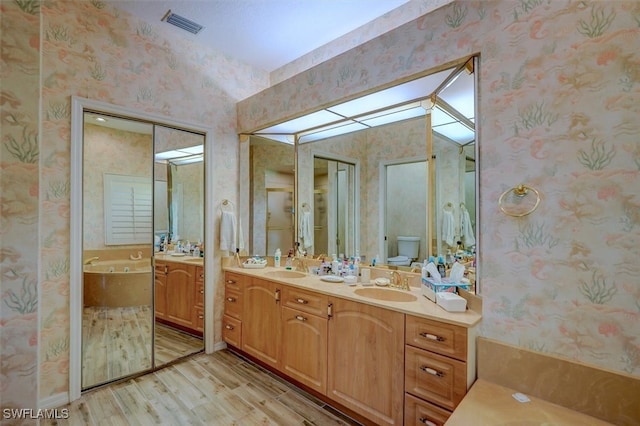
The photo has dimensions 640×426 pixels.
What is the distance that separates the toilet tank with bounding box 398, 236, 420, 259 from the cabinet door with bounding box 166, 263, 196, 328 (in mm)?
2101

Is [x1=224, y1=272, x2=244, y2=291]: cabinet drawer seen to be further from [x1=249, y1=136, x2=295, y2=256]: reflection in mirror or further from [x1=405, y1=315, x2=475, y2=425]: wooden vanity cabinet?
[x1=405, y1=315, x2=475, y2=425]: wooden vanity cabinet

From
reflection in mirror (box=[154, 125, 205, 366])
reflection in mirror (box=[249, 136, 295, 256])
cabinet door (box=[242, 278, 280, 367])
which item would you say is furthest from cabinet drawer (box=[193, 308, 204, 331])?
reflection in mirror (box=[249, 136, 295, 256])

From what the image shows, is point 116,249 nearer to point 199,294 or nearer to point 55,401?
point 199,294

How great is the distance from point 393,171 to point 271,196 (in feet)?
4.86

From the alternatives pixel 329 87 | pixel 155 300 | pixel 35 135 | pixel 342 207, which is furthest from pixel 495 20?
pixel 155 300

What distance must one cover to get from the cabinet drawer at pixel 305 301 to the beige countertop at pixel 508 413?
1.04 meters

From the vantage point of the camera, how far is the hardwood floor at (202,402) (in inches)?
79.2

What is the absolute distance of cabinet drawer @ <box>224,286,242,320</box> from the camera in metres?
2.92

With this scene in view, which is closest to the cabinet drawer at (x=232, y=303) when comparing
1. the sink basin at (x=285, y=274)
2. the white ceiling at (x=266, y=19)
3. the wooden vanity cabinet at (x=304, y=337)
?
the sink basin at (x=285, y=274)

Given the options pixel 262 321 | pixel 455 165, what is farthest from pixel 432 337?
pixel 262 321

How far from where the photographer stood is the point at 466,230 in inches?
75.6

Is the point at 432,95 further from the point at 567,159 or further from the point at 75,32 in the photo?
the point at 75,32

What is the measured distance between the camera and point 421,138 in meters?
2.33

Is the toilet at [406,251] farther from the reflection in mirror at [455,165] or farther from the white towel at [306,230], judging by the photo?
the white towel at [306,230]
